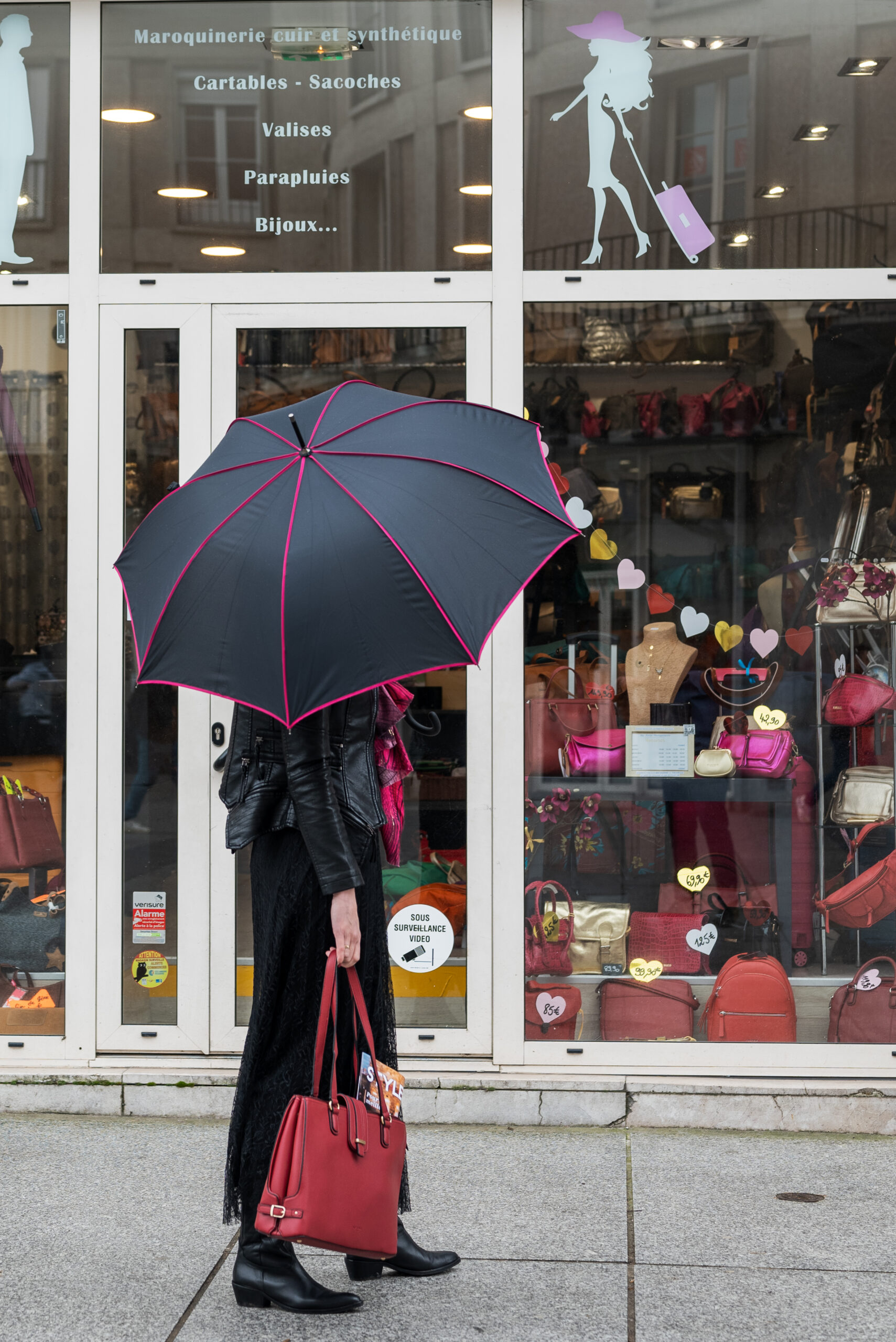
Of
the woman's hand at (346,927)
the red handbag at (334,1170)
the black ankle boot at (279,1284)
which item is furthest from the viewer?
the black ankle boot at (279,1284)

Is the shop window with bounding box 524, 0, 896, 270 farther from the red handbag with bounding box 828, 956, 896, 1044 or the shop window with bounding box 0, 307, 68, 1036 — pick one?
the red handbag with bounding box 828, 956, 896, 1044

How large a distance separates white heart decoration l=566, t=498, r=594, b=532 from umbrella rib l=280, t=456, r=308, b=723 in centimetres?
226

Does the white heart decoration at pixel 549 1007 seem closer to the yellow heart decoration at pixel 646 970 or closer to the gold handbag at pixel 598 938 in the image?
the gold handbag at pixel 598 938

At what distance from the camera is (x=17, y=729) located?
5.18 meters

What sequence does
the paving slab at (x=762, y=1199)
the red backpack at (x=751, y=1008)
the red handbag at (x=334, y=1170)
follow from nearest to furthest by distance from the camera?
the red handbag at (x=334, y=1170) → the paving slab at (x=762, y=1199) → the red backpack at (x=751, y=1008)

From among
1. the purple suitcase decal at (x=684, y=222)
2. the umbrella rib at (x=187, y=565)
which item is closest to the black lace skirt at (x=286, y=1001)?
the umbrella rib at (x=187, y=565)

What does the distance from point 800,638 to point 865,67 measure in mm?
2175

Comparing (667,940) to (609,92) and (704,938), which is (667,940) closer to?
(704,938)

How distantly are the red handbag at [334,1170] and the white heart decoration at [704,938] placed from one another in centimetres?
221

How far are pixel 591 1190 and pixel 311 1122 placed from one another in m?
1.53

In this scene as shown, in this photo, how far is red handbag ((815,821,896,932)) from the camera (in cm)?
514

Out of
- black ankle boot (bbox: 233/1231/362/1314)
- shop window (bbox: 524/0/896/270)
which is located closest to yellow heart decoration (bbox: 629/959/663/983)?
black ankle boot (bbox: 233/1231/362/1314)

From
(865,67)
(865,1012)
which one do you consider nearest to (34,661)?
(865,1012)

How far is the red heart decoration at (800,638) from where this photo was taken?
5.17 metres
